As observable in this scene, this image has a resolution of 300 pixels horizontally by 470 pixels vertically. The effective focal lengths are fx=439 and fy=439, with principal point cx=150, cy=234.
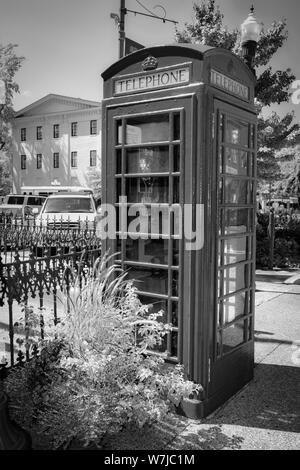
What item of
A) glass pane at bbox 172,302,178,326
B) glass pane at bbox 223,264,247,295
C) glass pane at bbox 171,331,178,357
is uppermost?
glass pane at bbox 223,264,247,295

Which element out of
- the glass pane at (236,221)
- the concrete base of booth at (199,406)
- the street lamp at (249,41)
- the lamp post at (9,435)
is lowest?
the concrete base of booth at (199,406)

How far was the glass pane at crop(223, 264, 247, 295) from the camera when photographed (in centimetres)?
402

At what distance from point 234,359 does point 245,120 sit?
2217 millimetres

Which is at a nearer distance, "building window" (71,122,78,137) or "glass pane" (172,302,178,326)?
"glass pane" (172,302,178,326)

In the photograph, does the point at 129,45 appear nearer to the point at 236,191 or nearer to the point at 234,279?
the point at 236,191

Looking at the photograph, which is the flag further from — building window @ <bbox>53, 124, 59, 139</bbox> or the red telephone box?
building window @ <bbox>53, 124, 59, 139</bbox>

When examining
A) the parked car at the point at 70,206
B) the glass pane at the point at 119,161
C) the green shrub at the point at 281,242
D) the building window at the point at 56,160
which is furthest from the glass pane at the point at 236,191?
the building window at the point at 56,160

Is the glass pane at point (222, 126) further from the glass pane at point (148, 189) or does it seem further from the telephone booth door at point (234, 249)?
the glass pane at point (148, 189)

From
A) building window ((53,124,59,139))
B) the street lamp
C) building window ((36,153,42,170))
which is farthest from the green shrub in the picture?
building window ((36,153,42,170))

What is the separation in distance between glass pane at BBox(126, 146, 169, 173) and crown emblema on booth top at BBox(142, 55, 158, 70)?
2.25 ft

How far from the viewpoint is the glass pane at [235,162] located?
3842mm

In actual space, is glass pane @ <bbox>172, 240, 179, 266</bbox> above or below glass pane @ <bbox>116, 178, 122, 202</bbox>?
below

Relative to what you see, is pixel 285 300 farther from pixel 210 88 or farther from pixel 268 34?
pixel 268 34
